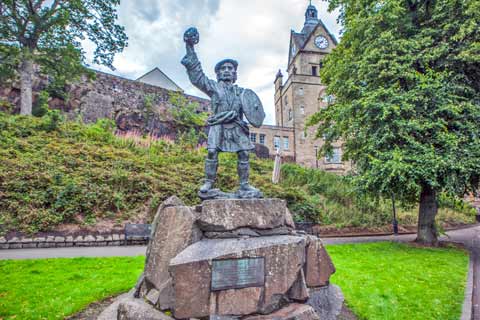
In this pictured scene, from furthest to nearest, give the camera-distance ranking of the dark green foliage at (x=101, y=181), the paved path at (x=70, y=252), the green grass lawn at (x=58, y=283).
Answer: the dark green foliage at (x=101, y=181) → the paved path at (x=70, y=252) → the green grass lawn at (x=58, y=283)

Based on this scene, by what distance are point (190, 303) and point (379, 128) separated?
863 centimetres

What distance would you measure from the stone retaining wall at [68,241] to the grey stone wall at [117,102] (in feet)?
42.7

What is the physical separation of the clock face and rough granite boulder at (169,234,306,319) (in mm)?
41574

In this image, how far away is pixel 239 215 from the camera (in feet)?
13.1

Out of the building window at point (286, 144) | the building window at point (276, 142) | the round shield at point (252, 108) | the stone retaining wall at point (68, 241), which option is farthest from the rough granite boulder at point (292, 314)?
the building window at point (286, 144)

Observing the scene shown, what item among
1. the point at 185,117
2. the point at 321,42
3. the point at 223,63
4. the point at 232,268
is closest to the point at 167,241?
the point at 232,268

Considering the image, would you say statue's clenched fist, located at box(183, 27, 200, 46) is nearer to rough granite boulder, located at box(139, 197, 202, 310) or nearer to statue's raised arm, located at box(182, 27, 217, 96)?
statue's raised arm, located at box(182, 27, 217, 96)

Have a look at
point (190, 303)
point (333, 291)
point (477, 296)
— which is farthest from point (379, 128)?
point (190, 303)

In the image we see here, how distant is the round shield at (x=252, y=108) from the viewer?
4.76 m

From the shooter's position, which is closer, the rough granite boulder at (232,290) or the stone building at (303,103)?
the rough granite boulder at (232,290)

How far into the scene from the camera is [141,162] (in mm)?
14078

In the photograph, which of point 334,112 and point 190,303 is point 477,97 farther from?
point 190,303

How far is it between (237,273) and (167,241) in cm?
108

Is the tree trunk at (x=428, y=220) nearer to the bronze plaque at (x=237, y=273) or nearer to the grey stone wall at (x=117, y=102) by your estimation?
the bronze plaque at (x=237, y=273)
